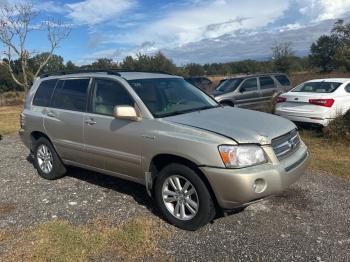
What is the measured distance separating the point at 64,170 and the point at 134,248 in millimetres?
2786

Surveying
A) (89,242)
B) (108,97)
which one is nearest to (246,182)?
(89,242)

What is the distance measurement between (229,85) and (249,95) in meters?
0.83

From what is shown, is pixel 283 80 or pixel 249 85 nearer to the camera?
pixel 249 85

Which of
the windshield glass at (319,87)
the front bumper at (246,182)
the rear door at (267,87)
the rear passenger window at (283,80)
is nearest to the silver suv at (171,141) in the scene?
the front bumper at (246,182)

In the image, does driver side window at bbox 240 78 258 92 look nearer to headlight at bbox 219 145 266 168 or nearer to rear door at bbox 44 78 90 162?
rear door at bbox 44 78 90 162

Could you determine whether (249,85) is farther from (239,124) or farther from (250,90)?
(239,124)

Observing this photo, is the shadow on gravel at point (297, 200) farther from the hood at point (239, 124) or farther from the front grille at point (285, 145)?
the hood at point (239, 124)

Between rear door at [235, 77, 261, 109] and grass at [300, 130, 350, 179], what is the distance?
12.9 ft

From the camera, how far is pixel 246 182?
3916 mm

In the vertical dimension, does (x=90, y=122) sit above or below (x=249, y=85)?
above

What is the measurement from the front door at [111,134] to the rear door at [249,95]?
8.73 meters

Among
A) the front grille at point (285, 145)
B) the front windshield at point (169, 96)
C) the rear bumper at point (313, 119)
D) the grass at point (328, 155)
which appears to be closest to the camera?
the front grille at point (285, 145)

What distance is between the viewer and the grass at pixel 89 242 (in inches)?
155

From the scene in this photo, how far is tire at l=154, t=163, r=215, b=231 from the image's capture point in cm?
420
